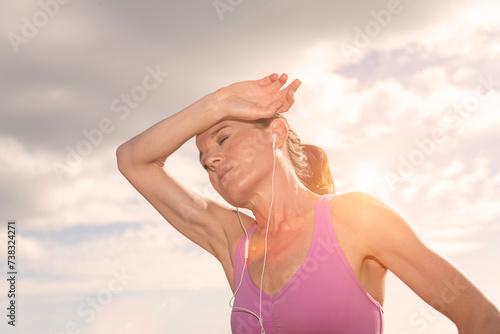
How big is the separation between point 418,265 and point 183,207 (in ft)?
6.91

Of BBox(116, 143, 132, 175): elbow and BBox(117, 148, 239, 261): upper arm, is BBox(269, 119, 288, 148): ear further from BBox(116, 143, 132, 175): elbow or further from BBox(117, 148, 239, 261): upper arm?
BBox(116, 143, 132, 175): elbow

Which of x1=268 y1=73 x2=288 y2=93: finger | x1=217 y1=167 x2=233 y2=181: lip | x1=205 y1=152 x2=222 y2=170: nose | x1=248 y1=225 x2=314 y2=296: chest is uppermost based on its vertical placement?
x1=268 y1=73 x2=288 y2=93: finger

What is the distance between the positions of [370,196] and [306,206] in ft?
1.84

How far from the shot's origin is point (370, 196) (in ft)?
10.4

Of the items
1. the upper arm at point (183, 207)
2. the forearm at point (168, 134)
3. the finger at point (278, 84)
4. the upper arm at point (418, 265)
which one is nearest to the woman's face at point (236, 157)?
the forearm at point (168, 134)

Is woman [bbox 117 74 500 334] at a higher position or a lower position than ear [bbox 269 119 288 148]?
lower

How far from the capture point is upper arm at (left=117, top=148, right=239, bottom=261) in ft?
13.5

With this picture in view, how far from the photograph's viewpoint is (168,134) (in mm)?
3889

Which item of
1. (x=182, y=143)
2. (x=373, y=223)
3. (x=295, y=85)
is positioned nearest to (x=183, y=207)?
(x=182, y=143)

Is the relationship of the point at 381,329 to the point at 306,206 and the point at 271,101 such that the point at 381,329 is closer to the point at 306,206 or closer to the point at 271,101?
the point at 306,206

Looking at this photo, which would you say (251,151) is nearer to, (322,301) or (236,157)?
(236,157)

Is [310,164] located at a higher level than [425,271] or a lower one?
higher

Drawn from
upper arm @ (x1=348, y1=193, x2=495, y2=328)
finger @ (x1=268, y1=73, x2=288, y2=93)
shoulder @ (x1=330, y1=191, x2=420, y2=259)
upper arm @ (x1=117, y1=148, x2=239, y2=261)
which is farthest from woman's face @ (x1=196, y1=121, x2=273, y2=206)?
upper arm @ (x1=348, y1=193, x2=495, y2=328)

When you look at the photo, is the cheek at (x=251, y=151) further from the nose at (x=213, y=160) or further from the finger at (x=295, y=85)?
the finger at (x=295, y=85)
